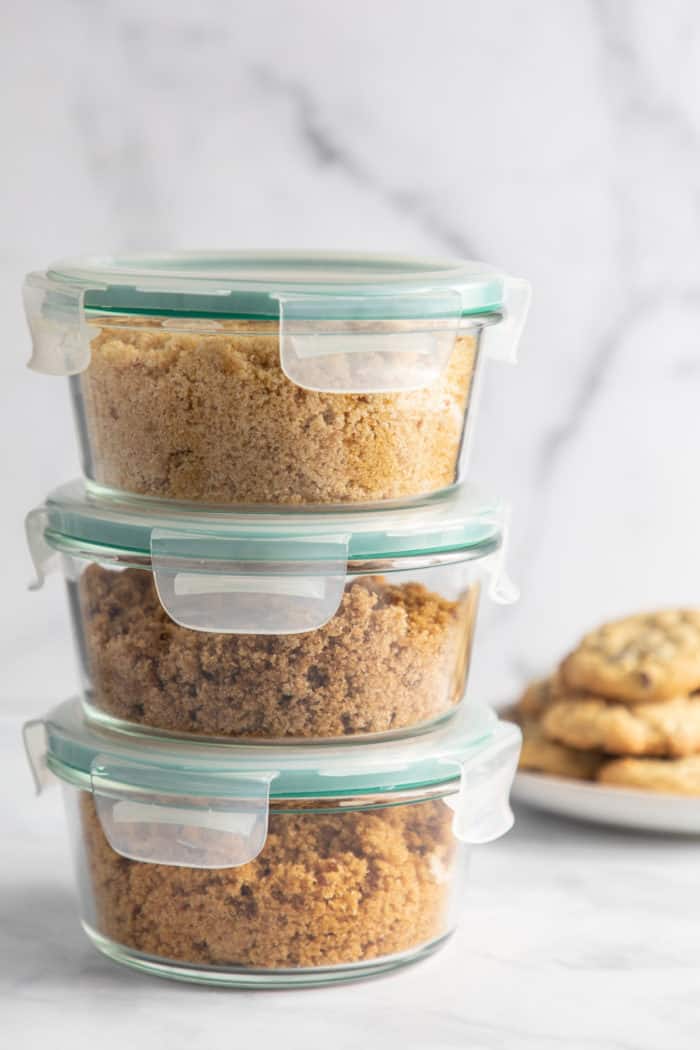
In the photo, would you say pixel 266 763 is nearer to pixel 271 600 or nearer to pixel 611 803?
pixel 271 600

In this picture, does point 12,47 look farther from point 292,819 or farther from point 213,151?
point 292,819

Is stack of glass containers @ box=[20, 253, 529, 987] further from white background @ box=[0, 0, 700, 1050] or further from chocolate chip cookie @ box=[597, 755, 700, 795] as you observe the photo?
white background @ box=[0, 0, 700, 1050]

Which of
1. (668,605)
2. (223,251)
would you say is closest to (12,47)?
(223,251)

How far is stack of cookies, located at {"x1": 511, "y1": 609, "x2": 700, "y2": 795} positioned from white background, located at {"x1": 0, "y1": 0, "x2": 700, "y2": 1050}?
0.27 metres

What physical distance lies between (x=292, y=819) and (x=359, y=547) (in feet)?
0.47

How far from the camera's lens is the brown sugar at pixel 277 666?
765 mm

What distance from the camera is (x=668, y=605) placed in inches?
55.9

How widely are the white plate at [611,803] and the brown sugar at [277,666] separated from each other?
287 millimetres

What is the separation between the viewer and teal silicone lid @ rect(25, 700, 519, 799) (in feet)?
2.52

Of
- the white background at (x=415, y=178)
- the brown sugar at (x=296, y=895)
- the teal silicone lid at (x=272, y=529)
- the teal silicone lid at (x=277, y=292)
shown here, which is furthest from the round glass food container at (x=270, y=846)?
the white background at (x=415, y=178)

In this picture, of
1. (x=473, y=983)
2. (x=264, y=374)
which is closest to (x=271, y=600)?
(x=264, y=374)

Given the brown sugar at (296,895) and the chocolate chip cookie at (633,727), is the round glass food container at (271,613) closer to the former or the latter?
the brown sugar at (296,895)

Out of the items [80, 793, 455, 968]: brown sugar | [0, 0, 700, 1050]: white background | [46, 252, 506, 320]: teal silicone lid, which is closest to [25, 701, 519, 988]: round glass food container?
[80, 793, 455, 968]: brown sugar

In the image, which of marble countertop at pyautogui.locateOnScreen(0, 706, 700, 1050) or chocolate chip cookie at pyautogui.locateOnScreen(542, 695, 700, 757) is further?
chocolate chip cookie at pyautogui.locateOnScreen(542, 695, 700, 757)
